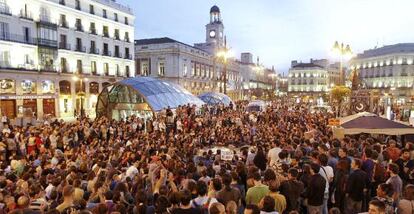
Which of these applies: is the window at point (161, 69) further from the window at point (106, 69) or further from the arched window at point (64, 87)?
the arched window at point (64, 87)

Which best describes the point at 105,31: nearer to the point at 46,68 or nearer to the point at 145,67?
the point at 46,68

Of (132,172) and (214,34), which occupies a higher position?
(214,34)

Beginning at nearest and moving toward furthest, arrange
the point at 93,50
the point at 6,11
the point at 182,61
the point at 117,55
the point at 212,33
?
the point at 6,11 < the point at 93,50 < the point at 117,55 < the point at 182,61 < the point at 212,33

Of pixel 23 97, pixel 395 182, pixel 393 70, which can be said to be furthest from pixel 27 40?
pixel 393 70

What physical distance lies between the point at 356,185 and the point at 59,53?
45469 millimetres

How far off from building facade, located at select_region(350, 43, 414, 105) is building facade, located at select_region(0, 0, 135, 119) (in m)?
56.9

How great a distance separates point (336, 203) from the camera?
8.50 metres

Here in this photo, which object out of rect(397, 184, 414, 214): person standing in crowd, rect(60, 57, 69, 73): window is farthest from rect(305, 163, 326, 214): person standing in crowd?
rect(60, 57, 69, 73): window

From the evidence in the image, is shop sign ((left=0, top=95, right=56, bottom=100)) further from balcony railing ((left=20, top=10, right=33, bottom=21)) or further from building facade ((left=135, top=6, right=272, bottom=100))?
building facade ((left=135, top=6, right=272, bottom=100))

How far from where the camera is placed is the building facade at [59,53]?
39719 mm

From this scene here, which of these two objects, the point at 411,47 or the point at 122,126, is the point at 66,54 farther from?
the point at 411,47

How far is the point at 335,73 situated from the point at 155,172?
137 metres

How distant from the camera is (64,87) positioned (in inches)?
1842

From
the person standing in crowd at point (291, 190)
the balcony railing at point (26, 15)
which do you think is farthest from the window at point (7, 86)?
the person standing in crowd at point (291, 190)
